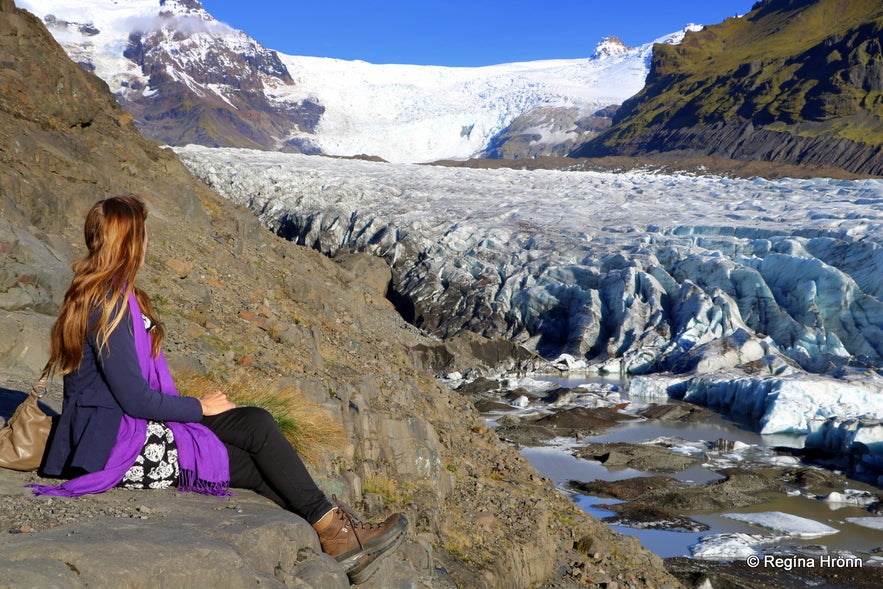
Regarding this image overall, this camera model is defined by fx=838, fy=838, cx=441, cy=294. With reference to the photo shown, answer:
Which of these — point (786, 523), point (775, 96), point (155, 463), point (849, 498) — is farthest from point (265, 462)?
point (775, 96)

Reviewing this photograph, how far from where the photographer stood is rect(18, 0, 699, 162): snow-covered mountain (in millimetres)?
131875

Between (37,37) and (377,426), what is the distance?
8.63 meters

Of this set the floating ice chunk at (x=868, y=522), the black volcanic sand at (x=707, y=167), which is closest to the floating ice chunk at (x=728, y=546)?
the floating ice chunk at (x=868, y=522)

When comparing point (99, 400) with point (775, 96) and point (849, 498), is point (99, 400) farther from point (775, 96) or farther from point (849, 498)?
point (775, 96)

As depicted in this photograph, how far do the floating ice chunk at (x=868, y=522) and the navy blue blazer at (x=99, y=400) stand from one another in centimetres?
1382

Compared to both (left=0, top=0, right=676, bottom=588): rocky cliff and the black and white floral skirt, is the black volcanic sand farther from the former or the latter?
the black and white floral skirt

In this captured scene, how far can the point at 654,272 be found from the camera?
29891mm

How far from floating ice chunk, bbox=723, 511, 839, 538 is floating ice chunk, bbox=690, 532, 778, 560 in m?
0.52

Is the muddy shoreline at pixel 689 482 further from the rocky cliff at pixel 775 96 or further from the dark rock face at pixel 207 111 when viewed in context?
the dark rock face at pixel 207 111

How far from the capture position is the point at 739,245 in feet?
101

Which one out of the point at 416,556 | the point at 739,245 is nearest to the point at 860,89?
the point at 739,245

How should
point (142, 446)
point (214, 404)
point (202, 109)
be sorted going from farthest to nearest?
point (202, 109) → point (214, 404) → point (142, 446)

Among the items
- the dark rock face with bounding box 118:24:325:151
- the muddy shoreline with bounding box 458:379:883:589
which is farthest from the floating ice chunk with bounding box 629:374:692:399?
the dark rock face with bounding box 118:24:325:151

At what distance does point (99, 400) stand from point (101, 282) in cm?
46
